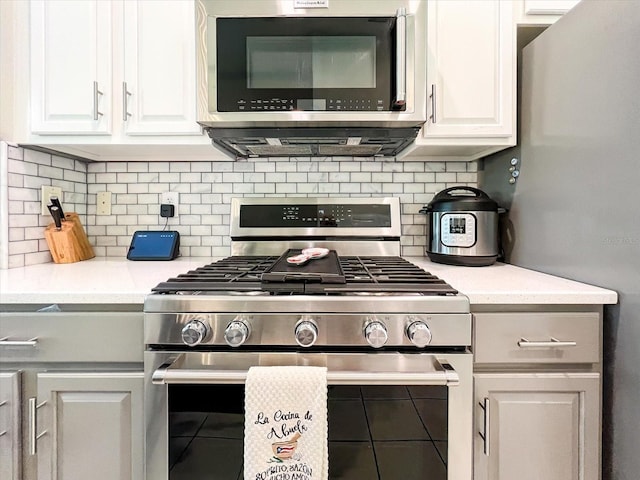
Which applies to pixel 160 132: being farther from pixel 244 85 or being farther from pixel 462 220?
pixel 462 220

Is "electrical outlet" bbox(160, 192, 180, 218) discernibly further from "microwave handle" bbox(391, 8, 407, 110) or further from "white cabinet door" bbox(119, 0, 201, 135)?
"microwave handle" bbox(391, 8, 407, 110)

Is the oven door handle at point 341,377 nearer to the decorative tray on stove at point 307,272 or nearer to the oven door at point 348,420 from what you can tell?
the oven door at point 348,420

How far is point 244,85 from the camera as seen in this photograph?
1382 millimetres

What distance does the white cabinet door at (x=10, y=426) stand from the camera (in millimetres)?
1086

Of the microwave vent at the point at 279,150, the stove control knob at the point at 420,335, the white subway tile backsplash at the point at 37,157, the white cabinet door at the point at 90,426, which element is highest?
the microwave vent at the point at 279,150

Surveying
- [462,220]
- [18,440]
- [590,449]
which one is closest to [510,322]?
[590,449]

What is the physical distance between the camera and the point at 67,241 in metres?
1.67

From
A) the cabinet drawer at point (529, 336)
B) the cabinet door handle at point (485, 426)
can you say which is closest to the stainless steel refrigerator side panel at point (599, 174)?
the cabinet drawer at point (529, 336)

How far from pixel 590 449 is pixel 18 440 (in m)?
1.60

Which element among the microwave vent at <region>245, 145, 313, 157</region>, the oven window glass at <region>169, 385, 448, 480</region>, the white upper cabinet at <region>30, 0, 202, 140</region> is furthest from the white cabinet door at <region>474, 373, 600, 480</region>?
the white upper cabinet at <region>30, 0, 202, 140</region>

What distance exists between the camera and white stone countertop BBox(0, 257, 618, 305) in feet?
3.55

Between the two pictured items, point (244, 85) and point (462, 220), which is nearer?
point (244, 85)

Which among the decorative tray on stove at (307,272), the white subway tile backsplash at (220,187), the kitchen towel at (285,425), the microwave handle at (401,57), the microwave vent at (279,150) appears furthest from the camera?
the white subway tile backsplash at (220,187)

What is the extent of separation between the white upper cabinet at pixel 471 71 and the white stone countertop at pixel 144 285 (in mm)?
537
